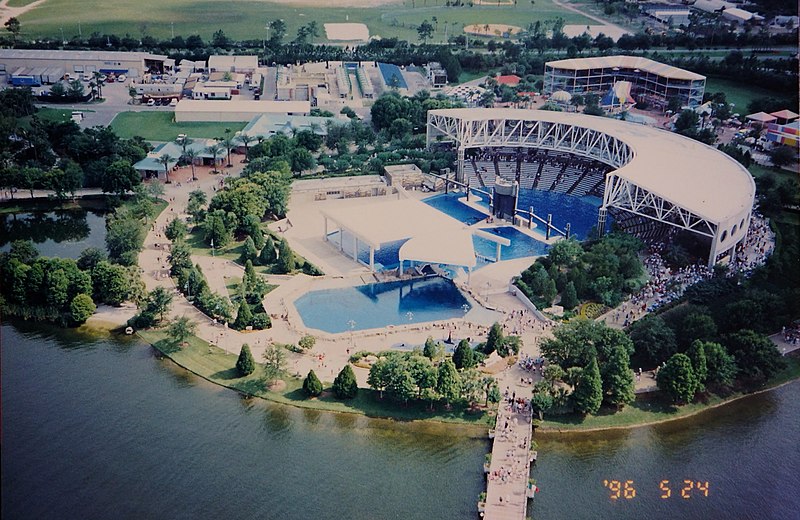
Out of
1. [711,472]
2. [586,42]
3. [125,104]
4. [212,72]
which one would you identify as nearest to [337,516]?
[711,472]

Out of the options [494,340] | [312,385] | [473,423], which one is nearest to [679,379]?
[494,340]

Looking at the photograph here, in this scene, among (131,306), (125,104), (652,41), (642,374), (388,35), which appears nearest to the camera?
(642,374)

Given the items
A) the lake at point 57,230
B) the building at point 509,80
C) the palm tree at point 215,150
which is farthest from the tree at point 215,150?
the building at point 509,80

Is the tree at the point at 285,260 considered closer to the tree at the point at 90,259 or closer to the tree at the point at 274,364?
the tree at the point at 90,259

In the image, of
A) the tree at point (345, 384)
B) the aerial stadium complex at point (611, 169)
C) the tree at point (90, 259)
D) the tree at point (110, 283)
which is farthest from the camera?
the aerial stadium complex at point (611, 169)

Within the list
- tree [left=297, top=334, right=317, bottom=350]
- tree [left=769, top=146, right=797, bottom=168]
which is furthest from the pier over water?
tree [left=769, top=146, right=797, bottom=168]

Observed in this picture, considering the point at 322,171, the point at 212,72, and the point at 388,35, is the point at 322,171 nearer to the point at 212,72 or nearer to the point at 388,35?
the point at 212,72

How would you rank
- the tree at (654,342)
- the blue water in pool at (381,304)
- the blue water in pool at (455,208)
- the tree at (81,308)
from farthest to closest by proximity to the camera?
the blue water in pool at (455,208)
the blue water in pool at (381,304)
the tree at (81,308)
the tree at (654,342)
